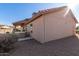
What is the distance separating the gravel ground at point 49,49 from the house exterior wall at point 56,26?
559mm

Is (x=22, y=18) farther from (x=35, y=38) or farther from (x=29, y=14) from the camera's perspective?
(x=35, y=38)

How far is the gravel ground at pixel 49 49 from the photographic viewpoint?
594 centimetres

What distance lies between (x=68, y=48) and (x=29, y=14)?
2.04 m

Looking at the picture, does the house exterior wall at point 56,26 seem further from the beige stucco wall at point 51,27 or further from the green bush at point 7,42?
the green bush at point 7,42

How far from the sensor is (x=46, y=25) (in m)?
7.77

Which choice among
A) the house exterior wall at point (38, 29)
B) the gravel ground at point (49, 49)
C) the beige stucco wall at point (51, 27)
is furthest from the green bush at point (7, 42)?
the beige stucco wall at point (51, 27)

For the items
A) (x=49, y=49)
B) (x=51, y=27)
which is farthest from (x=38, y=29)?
(x=49, y=49)

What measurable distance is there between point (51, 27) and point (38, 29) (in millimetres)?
693

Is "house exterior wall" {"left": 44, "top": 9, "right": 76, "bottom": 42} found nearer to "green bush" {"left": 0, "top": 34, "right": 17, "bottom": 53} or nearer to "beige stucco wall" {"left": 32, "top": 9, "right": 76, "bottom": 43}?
"beige stucco wall" {"left": 32, "top": 9, "right": 76, "bottom": 43}

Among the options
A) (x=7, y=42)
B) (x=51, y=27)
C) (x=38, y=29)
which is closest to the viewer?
(x=7, y=42)

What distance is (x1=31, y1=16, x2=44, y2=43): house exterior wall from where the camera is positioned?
773 cm

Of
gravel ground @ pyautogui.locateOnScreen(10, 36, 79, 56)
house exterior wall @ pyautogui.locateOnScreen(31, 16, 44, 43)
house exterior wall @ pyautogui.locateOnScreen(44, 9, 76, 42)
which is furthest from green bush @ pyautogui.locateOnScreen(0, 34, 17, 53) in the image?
house exterior wall @ pyautogui.locateOnScreen(44, 9, 76, 42)

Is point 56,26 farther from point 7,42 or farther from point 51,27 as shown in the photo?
point 7,42

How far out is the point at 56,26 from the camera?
799cm
